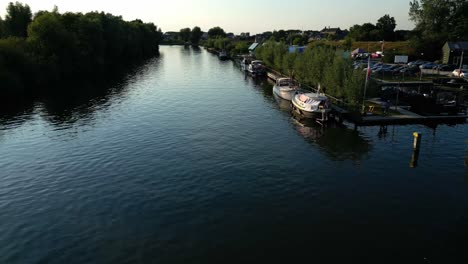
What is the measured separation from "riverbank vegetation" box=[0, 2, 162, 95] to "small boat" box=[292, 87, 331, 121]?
5703cm

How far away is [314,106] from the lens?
53.7 m

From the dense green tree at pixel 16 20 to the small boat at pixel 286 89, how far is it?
293 ft

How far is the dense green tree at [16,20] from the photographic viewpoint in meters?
114

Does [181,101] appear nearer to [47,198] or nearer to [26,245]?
[47,198]

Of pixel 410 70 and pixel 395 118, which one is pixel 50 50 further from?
pixel 410 70

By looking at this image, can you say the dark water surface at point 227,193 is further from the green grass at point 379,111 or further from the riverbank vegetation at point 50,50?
the riverbank vegetation at point 50,50

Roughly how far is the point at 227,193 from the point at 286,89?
4527 centimetres

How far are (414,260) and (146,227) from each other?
1745cm

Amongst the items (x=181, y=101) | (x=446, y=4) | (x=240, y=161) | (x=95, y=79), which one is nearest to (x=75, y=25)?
(x=95, y=79)

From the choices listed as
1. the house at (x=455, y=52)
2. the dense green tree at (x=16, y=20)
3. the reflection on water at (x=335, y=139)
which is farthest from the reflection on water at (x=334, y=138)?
the dense green tree at (x=16, y=20)

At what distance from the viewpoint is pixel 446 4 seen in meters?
135

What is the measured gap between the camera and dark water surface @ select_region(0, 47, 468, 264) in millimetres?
22719

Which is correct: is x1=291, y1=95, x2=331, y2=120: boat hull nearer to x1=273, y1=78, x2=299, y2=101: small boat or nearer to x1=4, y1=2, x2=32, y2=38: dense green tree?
x1=273, y1=78, x2=299, y2=101: small boat

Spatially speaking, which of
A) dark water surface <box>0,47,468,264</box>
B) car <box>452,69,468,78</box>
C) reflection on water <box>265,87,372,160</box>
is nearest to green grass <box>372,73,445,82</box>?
car <box>452,69,468,78</box>
